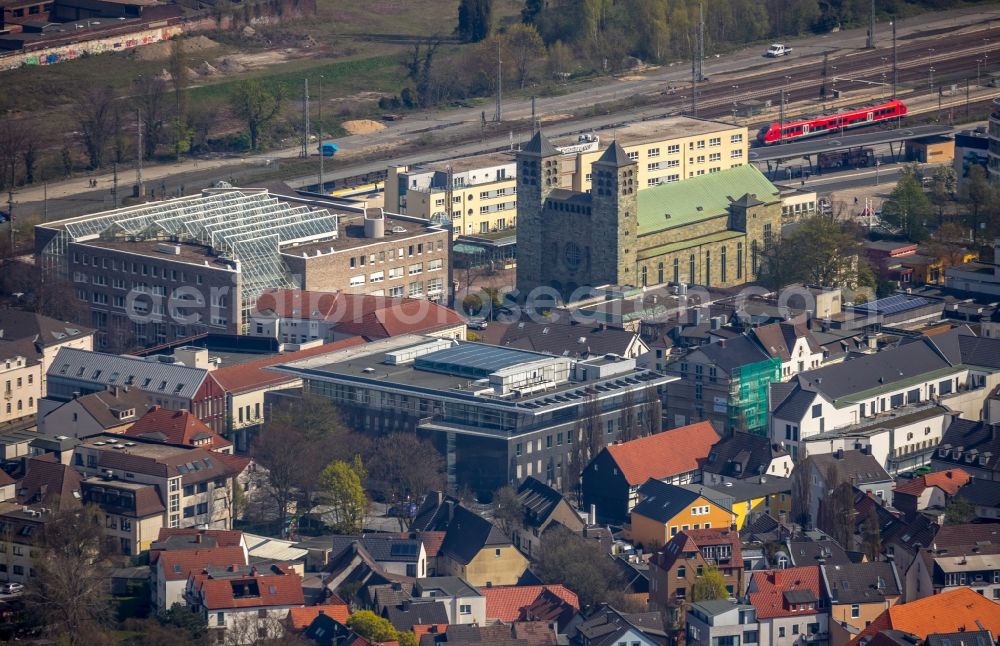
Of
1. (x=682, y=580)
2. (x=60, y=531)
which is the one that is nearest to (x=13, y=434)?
(x=60, y=531)

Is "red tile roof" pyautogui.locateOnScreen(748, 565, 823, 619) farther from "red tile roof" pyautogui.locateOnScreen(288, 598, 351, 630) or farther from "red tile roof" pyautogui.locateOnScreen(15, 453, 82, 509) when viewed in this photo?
"red tile roof" pyautogui.locateOnScreen(15, 453, 82, 509)

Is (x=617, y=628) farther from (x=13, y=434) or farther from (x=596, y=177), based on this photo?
(x=596, y=177)

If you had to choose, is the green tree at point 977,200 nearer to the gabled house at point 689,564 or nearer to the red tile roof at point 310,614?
the gabled house at point 689,564

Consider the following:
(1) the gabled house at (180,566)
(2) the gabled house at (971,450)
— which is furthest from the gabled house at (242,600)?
(2) the gabled house at (971,450)

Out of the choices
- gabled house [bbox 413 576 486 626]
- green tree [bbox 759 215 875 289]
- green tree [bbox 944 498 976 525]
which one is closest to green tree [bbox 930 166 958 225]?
green tree [bbox 759 215 875 289]

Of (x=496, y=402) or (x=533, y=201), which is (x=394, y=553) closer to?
(x=496, y=402)

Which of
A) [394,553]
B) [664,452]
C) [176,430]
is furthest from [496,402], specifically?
[176,430]
